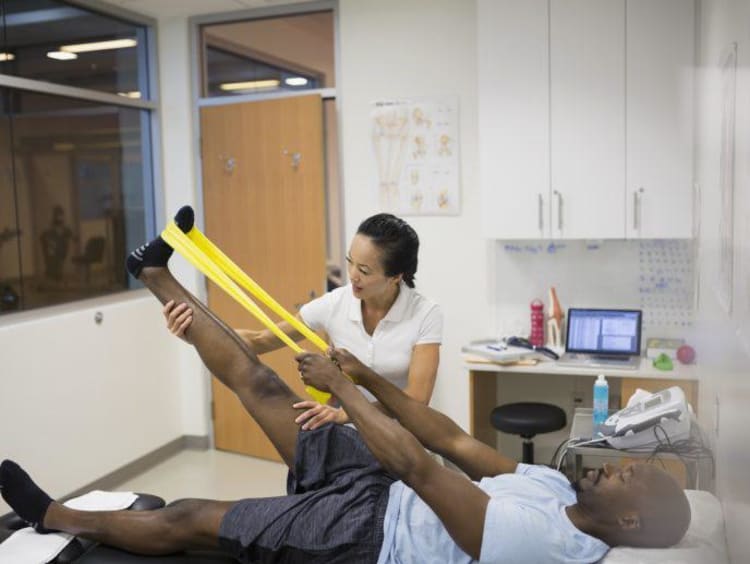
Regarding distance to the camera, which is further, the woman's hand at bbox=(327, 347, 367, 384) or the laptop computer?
the laptop computer

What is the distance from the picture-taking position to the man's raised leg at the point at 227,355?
88.9 inches

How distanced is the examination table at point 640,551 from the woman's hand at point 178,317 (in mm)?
567

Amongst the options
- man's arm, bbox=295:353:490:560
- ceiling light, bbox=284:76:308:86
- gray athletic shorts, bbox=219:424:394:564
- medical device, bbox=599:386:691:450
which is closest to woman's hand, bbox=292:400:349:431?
gray athletic shorts, bbox=219:424:394:564

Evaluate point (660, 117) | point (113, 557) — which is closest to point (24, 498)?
point (113, 557)

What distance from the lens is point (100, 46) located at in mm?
4172

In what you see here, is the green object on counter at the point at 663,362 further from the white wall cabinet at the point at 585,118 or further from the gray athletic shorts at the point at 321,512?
the gray athletic shorts at the point at 321,512

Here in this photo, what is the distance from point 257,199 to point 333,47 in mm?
927

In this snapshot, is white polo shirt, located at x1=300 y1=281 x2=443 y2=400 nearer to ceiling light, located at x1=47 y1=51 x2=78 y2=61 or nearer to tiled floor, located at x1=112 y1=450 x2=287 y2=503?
tiled floor, located at x1=112 y1=450 x2=287 y2=503

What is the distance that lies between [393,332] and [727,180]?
3.53 ft

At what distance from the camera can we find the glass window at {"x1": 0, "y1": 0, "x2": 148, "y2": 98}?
3.62 meters

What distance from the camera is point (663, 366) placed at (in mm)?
3363

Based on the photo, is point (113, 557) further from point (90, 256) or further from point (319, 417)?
point (90, 256)

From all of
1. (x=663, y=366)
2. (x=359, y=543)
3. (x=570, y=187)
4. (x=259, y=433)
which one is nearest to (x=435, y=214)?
(x=570, y=187)

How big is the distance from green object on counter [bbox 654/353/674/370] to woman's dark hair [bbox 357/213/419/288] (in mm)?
1518
